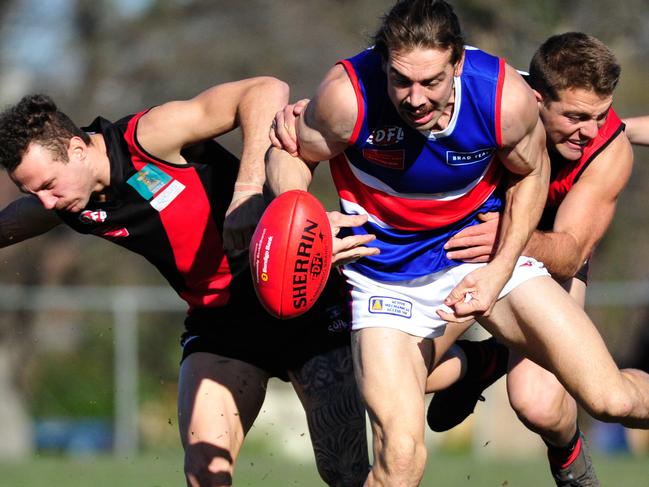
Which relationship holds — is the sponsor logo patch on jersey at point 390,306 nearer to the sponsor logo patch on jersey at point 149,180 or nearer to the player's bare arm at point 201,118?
the player's bare arm at point 201,118

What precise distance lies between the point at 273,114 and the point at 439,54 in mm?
1144

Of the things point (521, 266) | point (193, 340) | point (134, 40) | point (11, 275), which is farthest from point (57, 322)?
point (521, 266)

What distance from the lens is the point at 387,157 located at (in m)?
4.71

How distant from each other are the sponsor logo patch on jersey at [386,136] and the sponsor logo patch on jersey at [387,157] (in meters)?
0.04

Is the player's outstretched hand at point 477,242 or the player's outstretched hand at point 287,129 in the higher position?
the player's outstretched hand at point 287,129

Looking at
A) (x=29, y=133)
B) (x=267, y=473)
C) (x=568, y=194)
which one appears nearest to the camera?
(x=29, y=133)

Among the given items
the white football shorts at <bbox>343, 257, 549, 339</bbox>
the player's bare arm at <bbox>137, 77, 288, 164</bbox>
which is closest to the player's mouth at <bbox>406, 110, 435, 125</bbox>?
the white football shorts at <bbox>343, 257, 549, 339</bbox>

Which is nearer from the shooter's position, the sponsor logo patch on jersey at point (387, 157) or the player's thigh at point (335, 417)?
the sponsor logo patch on jersey at point (387, 157)

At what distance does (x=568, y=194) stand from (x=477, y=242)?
0.65 m

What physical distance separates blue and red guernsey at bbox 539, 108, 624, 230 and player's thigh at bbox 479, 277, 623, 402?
65 cm

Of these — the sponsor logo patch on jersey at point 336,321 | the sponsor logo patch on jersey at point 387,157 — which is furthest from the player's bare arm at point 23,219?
the sponsor logo patch on jersey at point 387,157

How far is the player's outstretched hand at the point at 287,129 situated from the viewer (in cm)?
489

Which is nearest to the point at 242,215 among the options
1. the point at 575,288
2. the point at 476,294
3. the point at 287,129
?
the point at 287,129

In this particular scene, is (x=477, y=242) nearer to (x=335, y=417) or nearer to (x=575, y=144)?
(x=575, y=144)
